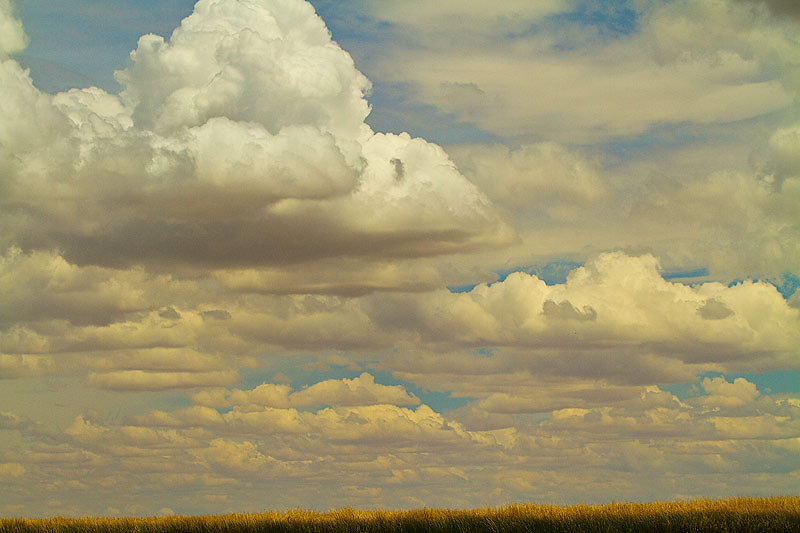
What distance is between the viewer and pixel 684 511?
177 ft

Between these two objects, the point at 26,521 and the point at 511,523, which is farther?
the point at 26,521

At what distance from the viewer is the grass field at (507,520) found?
52.6 meters

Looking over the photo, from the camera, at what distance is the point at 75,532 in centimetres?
6569

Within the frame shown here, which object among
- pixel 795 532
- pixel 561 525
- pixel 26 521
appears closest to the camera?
pixel 795 532

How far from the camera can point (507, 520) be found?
57344mm

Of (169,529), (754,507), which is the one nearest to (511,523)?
(754,507)

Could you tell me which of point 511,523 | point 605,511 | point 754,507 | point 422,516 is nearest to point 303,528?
point 422,516

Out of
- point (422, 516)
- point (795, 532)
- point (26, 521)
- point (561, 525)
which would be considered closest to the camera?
point (795, 532)

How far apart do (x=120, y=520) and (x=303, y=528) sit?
14.3m

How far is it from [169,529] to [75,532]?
716 cm

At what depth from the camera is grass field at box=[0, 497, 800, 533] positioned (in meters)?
52.6

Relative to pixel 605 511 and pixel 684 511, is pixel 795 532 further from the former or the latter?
pixel 605 511

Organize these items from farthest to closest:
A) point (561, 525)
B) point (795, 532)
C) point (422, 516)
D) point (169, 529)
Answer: point (169, 529) < point (422, 516) < point (561, 525) < point (795, 532)

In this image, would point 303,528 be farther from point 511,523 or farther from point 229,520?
point 511,523
